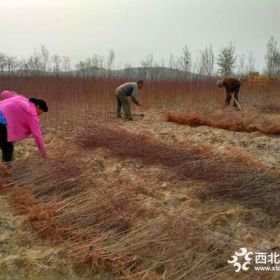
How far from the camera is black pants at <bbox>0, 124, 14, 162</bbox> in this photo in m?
4.63

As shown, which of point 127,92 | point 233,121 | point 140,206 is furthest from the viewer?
point 127,92

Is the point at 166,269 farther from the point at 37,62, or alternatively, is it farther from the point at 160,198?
the point at 37,62

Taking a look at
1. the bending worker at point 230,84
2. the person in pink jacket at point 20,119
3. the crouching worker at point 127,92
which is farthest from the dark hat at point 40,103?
the bending worker at point 230,84

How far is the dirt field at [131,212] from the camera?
2.79 m

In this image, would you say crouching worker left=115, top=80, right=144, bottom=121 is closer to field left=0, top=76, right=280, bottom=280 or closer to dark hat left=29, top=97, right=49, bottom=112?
field left=0, top=76, right=280, bottom=280

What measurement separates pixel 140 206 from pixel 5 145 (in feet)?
6.76

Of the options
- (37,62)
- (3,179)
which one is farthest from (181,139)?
(37,62)

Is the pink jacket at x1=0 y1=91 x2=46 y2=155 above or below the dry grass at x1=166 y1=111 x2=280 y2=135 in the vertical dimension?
above

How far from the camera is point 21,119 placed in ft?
14.7

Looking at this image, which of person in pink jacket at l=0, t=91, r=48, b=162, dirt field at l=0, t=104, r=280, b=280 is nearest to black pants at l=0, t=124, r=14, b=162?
person in pink jacket at l=0, t=91, r=48, b=162

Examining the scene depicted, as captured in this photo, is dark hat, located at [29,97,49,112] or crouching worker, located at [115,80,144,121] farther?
crouching worker, located at [115,80,144,121]

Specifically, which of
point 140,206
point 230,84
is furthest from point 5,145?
point 230,84

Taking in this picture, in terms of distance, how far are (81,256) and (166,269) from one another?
63cm

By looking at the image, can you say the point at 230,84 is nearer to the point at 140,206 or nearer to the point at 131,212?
the point at 140,206
